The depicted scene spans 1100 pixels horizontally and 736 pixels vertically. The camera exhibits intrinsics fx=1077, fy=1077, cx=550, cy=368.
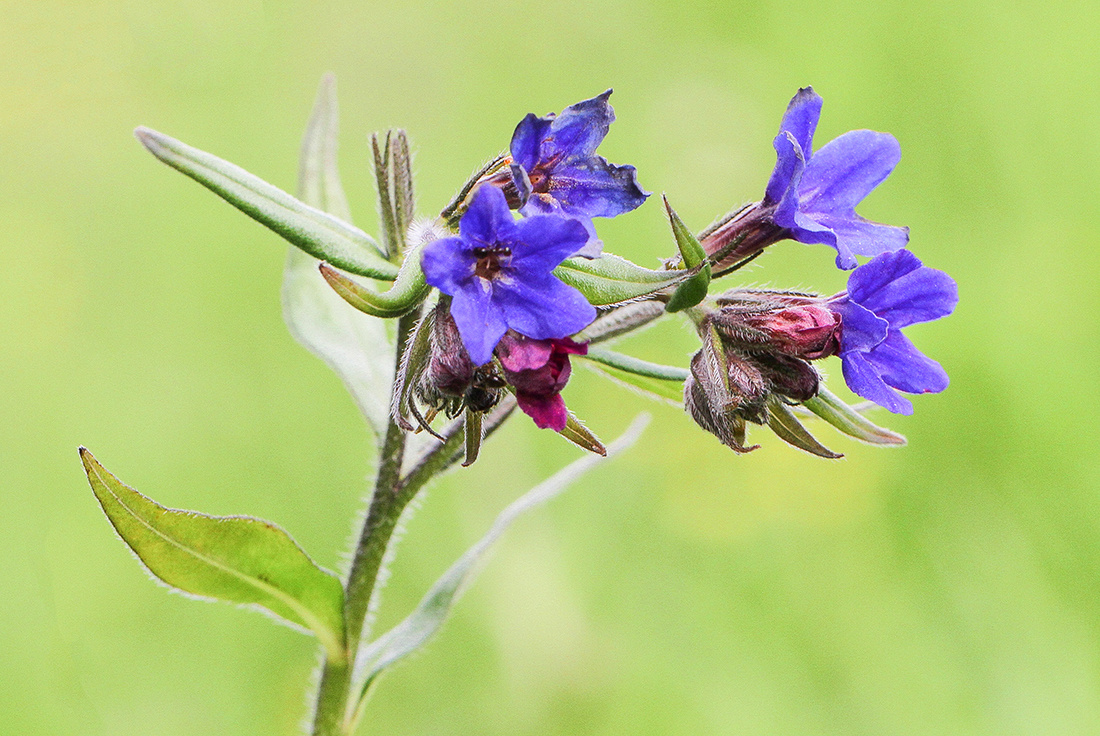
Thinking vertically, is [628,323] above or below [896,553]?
above

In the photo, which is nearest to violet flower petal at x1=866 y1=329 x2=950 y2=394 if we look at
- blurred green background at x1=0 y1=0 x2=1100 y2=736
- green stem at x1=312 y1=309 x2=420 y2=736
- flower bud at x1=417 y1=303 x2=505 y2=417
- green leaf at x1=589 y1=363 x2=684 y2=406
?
green leaf at x1=589 y1=363 x2=684 y2=406

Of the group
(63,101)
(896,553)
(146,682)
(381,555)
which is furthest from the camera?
(63,101)

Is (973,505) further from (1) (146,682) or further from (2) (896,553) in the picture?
(1) (146,682)

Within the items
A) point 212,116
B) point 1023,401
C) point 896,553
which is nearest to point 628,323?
point 896,553

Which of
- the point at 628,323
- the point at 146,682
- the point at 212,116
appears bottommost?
the point at 146,682

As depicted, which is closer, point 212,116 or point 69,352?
point 69,352

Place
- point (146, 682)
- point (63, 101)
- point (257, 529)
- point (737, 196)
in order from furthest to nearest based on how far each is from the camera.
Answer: point (63, 101), point (737, 196), point (146, 682), point (257, 529)

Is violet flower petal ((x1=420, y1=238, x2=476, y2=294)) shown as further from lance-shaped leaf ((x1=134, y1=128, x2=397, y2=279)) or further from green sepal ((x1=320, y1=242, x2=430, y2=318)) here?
lance-shaped leaf ((x1=134, y1=128, x2=397, y2=279))
